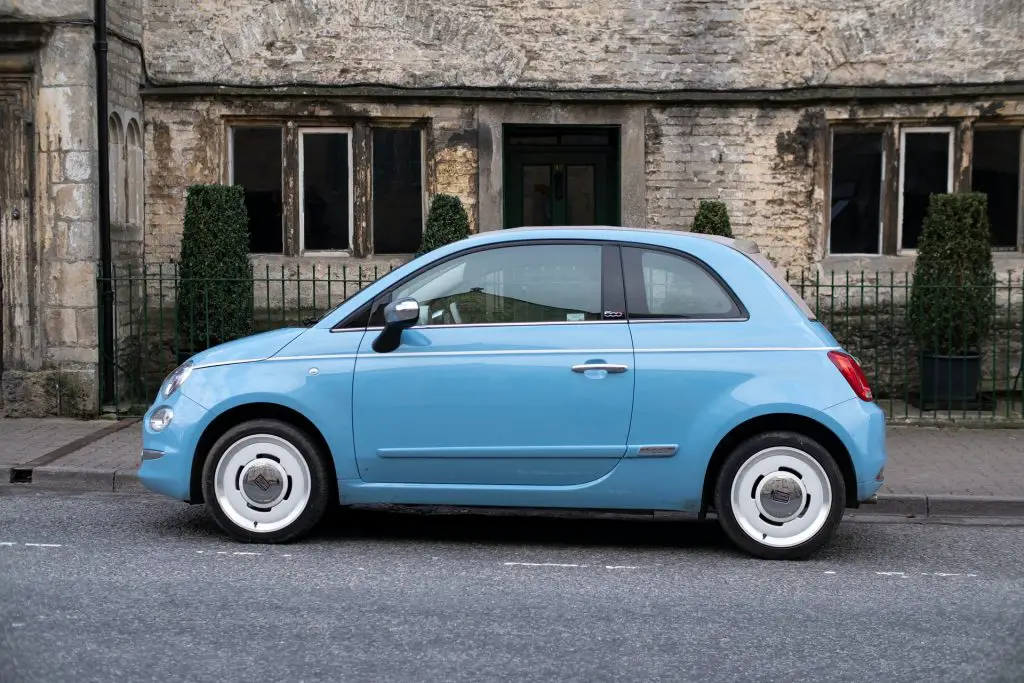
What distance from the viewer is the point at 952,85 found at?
13.2m

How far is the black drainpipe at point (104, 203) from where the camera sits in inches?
466

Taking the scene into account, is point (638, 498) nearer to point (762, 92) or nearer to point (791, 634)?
point (791, 634)

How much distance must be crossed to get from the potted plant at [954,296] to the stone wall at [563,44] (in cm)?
184

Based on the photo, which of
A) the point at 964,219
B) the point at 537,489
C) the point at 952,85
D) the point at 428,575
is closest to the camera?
the point at 428,575

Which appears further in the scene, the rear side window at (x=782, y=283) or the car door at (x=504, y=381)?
the rear side window at (x=782, y=283)

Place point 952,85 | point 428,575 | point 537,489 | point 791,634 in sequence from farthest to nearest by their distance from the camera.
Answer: point 952,85
point 537,489
point 428,575
point 791,634

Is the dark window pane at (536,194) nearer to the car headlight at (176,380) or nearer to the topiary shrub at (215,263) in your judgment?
the topiary shrub at (215,263)

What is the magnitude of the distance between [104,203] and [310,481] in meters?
5.77

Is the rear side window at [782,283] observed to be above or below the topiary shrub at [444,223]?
below

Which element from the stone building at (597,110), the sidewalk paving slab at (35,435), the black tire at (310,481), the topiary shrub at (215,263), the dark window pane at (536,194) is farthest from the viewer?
the dark window pane at (536,194)

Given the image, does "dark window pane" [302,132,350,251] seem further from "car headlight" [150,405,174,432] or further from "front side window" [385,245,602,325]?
"front side window" [385,245,602,325]

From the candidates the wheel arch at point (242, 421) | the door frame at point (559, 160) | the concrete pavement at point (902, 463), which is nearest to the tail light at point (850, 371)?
the concrete pavement at point (902, 463)

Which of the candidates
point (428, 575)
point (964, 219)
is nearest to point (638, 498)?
point (428, 575)

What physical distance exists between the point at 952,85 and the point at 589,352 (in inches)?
312
